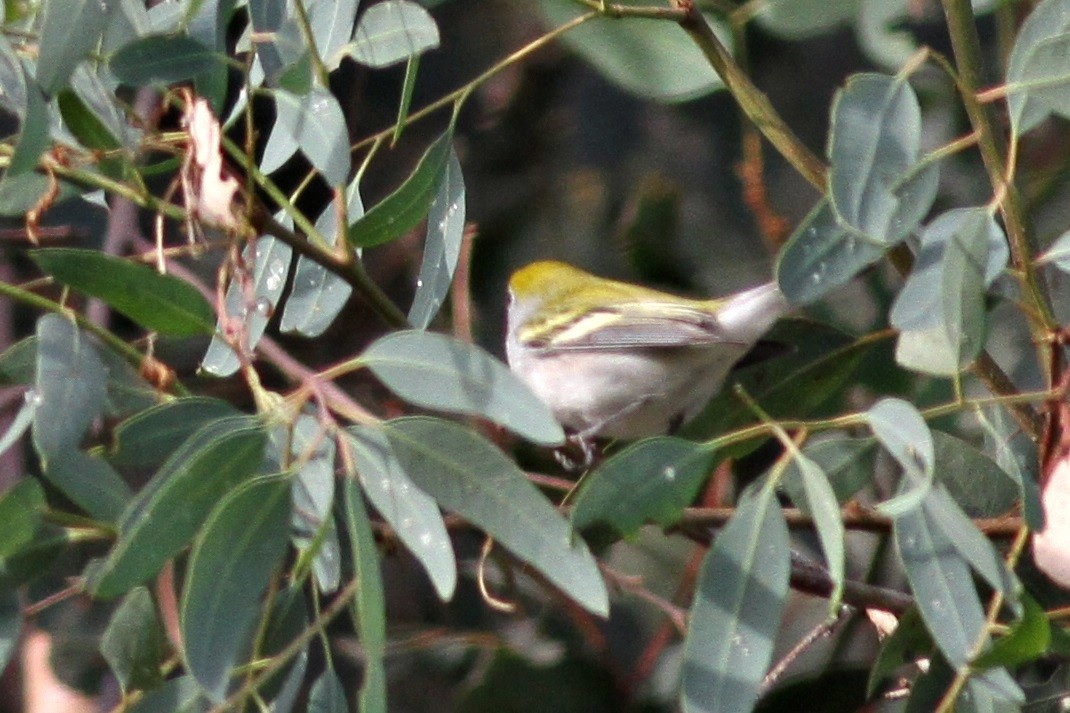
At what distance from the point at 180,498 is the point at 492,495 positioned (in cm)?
24

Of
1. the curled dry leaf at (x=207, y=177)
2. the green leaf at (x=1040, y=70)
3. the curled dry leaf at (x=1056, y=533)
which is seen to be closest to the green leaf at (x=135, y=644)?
the curled dry leaf at (x=207, y=177)

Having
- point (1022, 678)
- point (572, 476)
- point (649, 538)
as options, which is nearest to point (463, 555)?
point (649, 538)

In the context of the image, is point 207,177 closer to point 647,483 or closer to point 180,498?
point 180,498

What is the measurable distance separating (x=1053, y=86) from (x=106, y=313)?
1.70 meters

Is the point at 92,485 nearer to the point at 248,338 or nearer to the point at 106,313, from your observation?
the point at 248,338

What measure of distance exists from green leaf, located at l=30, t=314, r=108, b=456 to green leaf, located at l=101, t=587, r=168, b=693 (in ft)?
0.85

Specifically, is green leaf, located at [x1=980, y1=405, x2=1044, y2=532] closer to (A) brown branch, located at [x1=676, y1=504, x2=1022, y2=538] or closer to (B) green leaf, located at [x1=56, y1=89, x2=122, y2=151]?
(A) brown branch, located at [x1=676, y1=504, x2=1022, y2=538]

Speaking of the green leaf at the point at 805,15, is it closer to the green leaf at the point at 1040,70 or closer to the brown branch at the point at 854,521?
the green leaf at the point at 1040,70

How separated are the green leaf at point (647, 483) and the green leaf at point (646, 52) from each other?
0.73 metres

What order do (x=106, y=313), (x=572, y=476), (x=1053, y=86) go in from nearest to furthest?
(x=1053, y=86), (x=572, y=476), (x=106, y=313)

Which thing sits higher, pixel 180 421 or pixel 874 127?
pixel 874 127

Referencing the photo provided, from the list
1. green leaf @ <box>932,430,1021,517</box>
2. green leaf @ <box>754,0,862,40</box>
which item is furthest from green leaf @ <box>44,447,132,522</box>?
green leaf @ <box>754,0,862,40</box>

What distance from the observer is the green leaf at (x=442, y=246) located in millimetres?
1491

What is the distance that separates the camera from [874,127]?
1.22 meters
